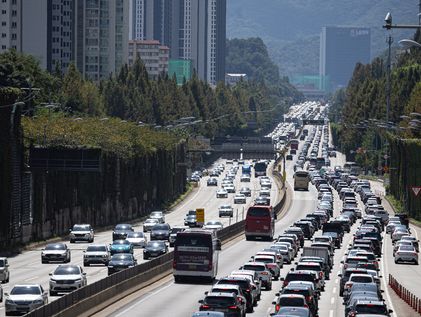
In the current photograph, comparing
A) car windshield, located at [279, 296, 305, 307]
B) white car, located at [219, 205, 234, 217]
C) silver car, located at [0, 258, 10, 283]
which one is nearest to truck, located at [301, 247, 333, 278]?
silver car, located at [0, 258, 10, 283]

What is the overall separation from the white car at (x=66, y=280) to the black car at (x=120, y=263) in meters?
10.6

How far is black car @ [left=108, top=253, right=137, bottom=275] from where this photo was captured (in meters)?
77.8

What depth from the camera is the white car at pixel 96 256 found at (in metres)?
84.9

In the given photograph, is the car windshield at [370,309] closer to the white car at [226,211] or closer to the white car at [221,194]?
the white car at [226,211]

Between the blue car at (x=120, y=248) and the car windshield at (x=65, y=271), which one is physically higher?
the car windshield at (x=65, y=271)

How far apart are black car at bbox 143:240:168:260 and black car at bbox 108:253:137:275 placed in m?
11.8

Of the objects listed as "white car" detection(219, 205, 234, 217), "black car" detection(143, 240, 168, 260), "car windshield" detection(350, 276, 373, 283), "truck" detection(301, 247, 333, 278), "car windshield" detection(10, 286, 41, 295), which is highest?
"car windshield" detection(10, 286, 41, 295)

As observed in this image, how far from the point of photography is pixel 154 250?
91.4m

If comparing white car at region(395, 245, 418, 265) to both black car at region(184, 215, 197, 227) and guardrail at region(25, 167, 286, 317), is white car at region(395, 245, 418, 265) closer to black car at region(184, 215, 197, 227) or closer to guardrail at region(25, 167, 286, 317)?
→ guardrail at region(25, 167, 286, 317)

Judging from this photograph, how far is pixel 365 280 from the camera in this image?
6744 cm

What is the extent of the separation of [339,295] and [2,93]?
38.1 metres

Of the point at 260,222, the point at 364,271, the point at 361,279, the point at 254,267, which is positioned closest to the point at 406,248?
the point at 260,222

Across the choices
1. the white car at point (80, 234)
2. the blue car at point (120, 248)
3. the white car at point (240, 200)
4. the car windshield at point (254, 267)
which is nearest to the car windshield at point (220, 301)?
the car windshield at point (254, 267)

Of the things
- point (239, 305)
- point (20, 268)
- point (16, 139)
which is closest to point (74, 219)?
point (16, 139)
